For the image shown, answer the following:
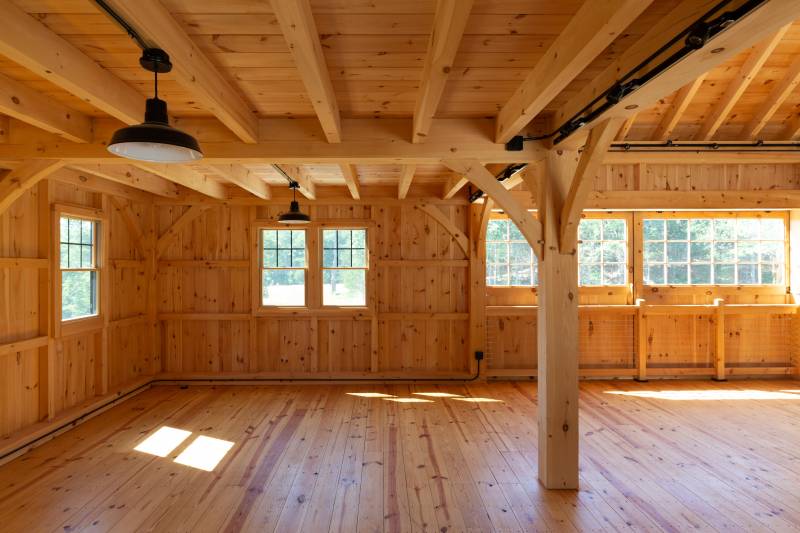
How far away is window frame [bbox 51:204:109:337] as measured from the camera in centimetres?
476

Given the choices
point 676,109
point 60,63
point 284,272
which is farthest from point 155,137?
point 284,272

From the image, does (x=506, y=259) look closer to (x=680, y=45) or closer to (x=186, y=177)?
(x=186, y=177)

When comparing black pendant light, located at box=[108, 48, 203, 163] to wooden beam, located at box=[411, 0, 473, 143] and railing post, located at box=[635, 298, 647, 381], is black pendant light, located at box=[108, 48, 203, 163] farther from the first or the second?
railing post, located at box=[635, 298, 647, 381]

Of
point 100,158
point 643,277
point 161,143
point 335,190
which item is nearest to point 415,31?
point 161,143

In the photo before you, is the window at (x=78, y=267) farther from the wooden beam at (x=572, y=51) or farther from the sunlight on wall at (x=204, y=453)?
the wooden beam at (x=572, y=51)

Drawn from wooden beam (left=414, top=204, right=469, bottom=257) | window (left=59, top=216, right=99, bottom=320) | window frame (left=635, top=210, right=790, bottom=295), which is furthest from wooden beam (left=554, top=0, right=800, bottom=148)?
window (left=59, top=216, right=99, bottom=320)

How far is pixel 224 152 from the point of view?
11.6 feet

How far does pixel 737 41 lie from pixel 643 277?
5.79 metres

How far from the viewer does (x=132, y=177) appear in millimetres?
5281

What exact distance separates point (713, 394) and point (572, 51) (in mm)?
5980

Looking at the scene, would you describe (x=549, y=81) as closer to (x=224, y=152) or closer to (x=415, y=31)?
(x=415, y=31)

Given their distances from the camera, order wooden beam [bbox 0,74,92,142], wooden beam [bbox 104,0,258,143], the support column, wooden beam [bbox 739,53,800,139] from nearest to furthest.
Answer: wooden beam [bbox 104,0,258,143]
wooden beam [bbox 0,74,92,142]
the support column
wooden beam [bbox 739,53,800,139]

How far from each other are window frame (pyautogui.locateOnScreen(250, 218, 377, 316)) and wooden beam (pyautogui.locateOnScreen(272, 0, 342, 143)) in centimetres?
379

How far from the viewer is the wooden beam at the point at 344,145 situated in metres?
3.49
